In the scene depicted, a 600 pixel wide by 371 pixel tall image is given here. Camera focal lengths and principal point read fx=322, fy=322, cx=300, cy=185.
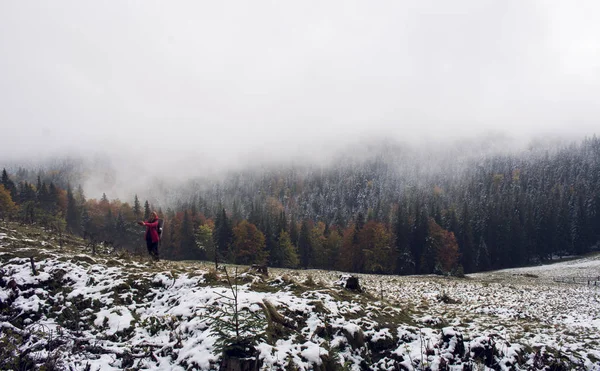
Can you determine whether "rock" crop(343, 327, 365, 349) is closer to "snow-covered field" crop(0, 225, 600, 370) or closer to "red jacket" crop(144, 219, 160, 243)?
"snow-covered field" crop(0, 225, 600, 370)

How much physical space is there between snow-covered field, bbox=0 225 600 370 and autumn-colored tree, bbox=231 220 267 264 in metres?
46.9

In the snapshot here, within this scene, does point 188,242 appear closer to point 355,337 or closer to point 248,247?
point 248,247

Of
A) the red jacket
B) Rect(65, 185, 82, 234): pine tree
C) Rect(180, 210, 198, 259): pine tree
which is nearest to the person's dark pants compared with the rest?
the red jacket

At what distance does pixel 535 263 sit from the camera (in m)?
74.3

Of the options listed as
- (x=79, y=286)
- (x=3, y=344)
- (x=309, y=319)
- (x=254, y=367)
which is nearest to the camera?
(x=254, y=367)

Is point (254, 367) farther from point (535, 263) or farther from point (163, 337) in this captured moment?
point (535, 263)

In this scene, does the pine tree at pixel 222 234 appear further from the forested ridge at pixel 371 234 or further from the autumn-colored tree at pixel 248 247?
the autumn-colored tree at pixel 248 247

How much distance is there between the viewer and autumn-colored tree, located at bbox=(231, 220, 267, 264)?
61188 mm

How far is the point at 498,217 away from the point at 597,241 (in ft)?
119

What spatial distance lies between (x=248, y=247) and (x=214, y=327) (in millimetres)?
56577

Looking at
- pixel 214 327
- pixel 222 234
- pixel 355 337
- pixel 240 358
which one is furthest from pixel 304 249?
pixel 240 358

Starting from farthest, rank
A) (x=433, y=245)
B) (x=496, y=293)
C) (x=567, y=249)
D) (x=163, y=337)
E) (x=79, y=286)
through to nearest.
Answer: (x=567, y=249)
(x=433, y=245)
(x=496, y=293)
(x=79, y=286)
(x=163, y=337)

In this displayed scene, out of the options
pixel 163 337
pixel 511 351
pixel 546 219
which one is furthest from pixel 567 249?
pixel 163 337

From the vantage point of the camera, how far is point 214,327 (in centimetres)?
634
